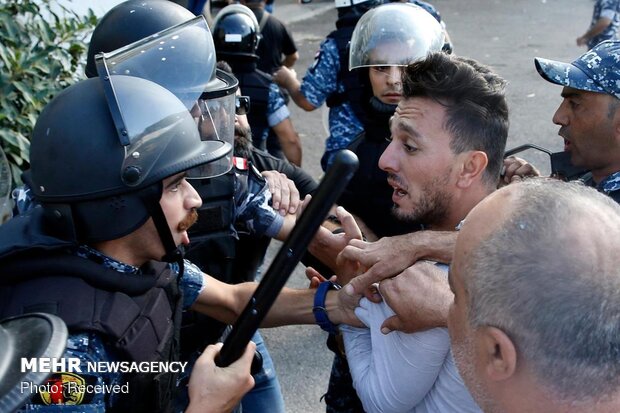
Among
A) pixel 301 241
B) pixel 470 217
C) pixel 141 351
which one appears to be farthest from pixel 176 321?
pixel 470 217

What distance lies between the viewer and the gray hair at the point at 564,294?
4.05ft

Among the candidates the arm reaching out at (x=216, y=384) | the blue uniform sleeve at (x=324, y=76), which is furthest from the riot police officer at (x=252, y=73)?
the arm reaching out at (x=216, y=384)

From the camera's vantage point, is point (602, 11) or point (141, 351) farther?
point (602, 11)

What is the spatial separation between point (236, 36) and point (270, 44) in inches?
45.7

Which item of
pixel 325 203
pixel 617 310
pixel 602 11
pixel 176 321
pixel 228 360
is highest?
pixel 325 203

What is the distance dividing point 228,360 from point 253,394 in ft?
4.05

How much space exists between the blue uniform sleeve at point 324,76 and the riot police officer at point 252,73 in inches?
12.9

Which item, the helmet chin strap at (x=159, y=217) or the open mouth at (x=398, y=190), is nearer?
the helmet chin strap at (x=159, y=217)

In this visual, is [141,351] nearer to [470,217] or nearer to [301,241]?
[301,241]

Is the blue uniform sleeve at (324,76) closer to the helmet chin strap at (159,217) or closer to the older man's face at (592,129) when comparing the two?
the older man's face at (592,129)

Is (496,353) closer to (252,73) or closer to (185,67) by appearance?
(185,67)

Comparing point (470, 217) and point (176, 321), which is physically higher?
point (470, 217)

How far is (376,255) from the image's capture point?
2.03 meters

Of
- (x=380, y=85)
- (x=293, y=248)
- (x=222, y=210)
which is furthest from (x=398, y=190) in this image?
(x=380, y=85)
